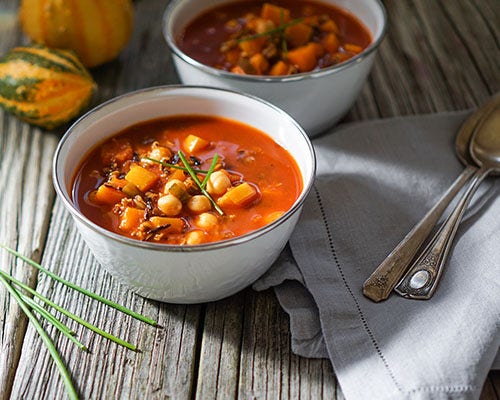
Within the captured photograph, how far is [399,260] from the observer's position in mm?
2340

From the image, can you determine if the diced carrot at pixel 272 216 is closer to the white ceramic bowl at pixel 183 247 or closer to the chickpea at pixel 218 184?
the white ceramic bowl at pixel 183 247

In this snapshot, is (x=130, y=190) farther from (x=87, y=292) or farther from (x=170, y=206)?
(x=87, y=292)

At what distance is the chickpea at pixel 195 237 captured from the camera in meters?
2.17

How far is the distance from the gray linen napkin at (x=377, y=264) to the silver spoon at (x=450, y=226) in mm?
34

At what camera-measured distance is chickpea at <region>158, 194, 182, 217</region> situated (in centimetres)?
225

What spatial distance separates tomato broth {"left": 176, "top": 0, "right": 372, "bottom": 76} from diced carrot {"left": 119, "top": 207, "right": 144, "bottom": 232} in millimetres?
889

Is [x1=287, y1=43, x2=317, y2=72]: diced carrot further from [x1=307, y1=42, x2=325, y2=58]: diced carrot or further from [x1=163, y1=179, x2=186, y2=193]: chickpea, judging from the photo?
[x1=163, y1=179, x2=186, y2=193]: chickpea

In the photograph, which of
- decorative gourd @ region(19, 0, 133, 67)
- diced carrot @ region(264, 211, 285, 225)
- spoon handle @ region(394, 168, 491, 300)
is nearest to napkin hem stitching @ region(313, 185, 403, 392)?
spoon handle @ region(394, 168, 491, 300)

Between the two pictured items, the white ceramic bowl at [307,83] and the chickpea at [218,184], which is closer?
the chickpea at [218,184]

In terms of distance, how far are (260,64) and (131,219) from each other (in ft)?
3.22

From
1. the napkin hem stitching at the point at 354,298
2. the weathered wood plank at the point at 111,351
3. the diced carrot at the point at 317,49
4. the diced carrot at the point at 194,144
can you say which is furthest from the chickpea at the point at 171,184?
the diced carrot at the point at 317,49

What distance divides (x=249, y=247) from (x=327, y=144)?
0.90 m

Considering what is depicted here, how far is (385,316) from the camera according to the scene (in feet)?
7.30

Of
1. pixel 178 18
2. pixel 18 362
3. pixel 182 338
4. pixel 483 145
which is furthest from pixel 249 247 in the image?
pixel 178 18
